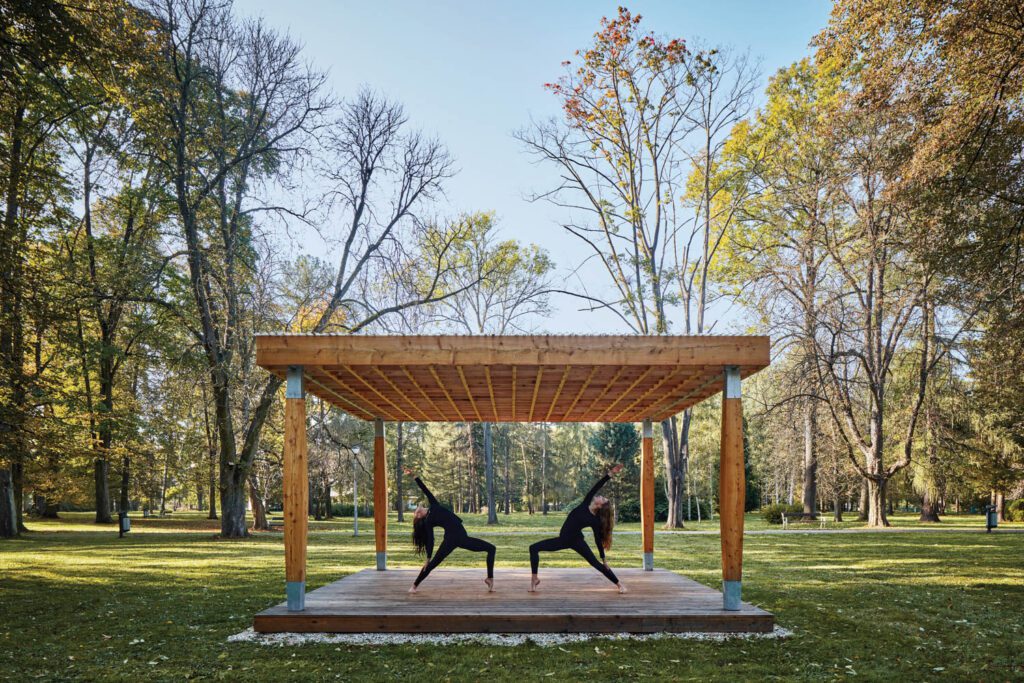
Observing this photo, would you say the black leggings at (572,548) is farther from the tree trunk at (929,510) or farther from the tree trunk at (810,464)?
the tree trunk at (929,510)

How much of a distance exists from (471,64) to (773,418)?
59.9 ft

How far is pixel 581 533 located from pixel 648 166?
664 inches

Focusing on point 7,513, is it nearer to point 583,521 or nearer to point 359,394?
point 359,394

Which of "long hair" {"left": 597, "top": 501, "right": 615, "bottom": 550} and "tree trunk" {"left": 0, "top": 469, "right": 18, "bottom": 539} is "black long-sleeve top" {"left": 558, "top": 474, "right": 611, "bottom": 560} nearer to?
"long hair" {"left": 597, "top": 501, "right": 615, "bottom": 550}

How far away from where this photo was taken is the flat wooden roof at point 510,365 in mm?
6141

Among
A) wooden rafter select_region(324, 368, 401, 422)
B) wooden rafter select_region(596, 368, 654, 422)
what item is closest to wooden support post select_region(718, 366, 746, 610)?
wooden rafter select_region(596, 368, 654, 422)

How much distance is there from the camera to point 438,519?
24.4ft

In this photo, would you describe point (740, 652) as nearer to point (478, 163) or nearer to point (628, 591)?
point (628, 591)

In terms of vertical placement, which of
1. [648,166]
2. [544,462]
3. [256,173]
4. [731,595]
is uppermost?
[648,166]

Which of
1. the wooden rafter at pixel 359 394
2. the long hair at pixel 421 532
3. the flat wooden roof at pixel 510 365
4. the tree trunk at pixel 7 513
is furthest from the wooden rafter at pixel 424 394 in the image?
the tree trunk at pixel 7 513

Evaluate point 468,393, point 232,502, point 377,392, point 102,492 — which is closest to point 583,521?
point 468,393

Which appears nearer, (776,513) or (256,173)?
(256,173)

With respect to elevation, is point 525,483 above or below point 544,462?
below

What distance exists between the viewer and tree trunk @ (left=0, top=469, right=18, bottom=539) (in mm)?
16328
